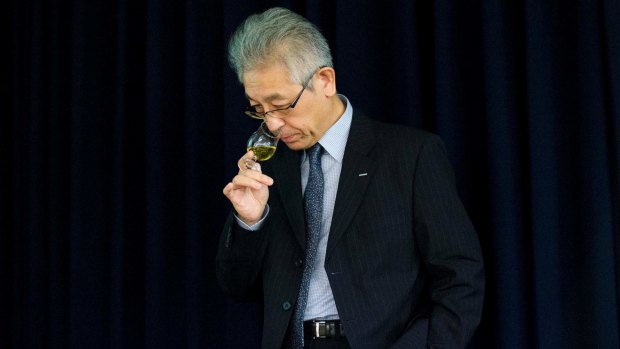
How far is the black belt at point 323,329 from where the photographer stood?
1.96 m

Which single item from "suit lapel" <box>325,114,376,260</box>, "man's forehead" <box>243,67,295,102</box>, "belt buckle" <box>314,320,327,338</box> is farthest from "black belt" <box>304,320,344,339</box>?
"man's forehead" <box>243,67,295,102</box>

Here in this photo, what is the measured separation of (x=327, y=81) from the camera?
6.84 feet

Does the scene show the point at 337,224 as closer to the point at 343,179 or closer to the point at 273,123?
the point at 343,179

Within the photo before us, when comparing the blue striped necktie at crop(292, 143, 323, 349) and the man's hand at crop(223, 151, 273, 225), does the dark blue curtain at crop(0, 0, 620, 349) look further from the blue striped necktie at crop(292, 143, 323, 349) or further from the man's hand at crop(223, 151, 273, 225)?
the man's hand at crop(223, 151, 273, 225)

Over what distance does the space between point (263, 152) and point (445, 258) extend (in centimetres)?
48

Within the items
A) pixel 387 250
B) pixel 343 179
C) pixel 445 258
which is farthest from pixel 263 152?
pixel 445 258

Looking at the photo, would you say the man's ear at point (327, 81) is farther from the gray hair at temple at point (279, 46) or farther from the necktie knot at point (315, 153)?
the necktie knot at point (315, 153)

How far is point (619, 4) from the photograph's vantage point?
215 cm

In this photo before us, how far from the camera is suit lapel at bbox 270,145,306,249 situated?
204cm

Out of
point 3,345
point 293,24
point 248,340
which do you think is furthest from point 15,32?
point 293,24

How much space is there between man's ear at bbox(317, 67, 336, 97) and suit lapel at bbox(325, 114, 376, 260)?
101mm

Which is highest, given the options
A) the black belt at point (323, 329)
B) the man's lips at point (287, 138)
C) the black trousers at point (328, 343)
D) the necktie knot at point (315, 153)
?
the man's lips at point (287, 138)

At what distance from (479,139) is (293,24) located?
28.0 inches

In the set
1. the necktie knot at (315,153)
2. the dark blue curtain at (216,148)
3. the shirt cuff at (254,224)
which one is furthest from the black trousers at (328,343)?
the dark blue curtain at (216,148)
